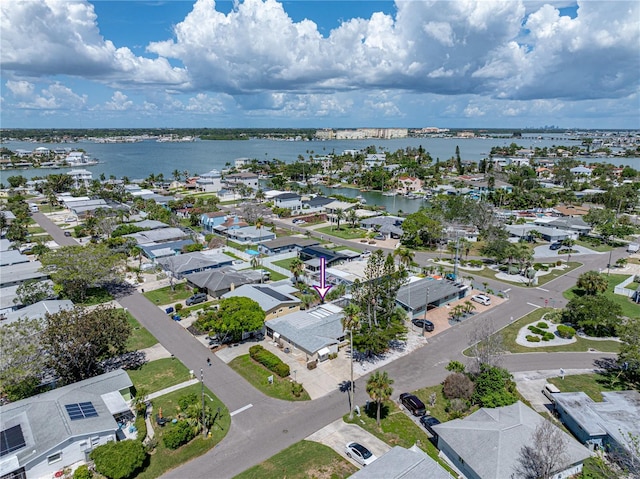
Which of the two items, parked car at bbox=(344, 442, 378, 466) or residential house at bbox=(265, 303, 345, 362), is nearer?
parked car at bbox=(344, 442, 378, 466)

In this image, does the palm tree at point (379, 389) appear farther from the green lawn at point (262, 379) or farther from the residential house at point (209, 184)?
the residential house at point (209, 184)

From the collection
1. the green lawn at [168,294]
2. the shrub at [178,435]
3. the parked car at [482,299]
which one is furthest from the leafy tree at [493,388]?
the green lawn at [168,294]

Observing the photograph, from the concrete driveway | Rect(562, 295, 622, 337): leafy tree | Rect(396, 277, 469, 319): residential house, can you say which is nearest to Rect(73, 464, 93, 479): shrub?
the concrete driveway

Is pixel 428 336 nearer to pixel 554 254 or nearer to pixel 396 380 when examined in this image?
pixel 396 380

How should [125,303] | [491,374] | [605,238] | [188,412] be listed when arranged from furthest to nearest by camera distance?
[605,238] → [125,303] → [491,374] → [188,412]

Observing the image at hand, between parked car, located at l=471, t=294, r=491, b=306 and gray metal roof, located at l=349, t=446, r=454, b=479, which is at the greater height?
gray metal roof, located at l=349, t=446, r=454, b=479

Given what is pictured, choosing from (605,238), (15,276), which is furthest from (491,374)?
(605,238)

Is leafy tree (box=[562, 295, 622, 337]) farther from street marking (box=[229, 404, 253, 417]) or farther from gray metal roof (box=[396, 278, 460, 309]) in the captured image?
street marking (box=[229, 404, 253, 417])
